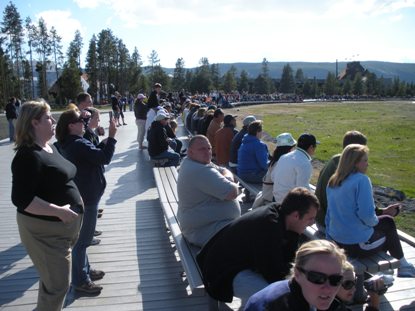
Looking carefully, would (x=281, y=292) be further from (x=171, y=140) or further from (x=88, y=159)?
(x=171, y=140)

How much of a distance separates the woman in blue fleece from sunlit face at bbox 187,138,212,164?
127cm

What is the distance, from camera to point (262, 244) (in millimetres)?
3119

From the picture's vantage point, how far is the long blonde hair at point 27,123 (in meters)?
3.20

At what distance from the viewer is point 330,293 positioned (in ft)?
7.17

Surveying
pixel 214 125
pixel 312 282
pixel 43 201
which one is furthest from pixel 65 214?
pixel 214 125

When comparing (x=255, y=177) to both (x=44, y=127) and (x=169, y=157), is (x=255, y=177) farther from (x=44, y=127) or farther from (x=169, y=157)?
(x=44, y=127)

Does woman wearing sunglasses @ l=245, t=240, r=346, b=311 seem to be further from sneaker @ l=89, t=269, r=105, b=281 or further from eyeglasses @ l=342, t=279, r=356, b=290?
sneaker @ l=89, t=269, r=105, b=281

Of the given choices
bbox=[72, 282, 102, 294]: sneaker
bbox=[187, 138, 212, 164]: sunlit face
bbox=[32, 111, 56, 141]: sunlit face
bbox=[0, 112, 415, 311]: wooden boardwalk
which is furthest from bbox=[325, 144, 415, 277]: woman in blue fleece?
bbox=[32, 111, 56, 141]: sunlit face

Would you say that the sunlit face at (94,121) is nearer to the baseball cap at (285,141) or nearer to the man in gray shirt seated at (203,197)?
the man in gray shirt seated at (203,197)

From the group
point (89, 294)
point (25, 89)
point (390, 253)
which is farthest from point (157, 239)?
point (25, 89)

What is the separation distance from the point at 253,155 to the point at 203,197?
3173mm

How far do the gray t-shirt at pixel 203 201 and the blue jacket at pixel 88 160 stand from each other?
810 mm

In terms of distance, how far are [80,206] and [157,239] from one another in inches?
100

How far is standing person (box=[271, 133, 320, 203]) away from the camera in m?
5.13
